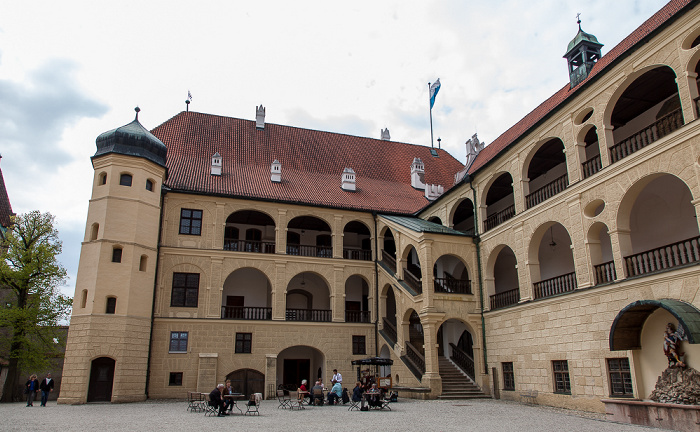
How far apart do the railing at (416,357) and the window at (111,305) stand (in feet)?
38.3

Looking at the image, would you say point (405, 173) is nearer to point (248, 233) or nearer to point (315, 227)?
point (315, 227)

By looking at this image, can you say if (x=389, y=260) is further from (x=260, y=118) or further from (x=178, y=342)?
(x=260, y=118)

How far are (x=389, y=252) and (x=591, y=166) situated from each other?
44.2ft

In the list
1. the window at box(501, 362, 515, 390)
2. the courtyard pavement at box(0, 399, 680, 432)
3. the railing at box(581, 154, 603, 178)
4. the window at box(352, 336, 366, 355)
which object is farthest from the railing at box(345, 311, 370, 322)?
the railing at box(581, 154, 603, 178)

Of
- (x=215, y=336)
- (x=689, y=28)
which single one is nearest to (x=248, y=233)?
(x=215, y=336)

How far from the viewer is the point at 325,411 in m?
15.7

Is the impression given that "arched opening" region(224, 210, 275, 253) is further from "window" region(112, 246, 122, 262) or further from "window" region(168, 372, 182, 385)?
"window" region(168, 372, 182, 385)

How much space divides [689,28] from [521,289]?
30.9ft

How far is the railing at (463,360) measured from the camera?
21453 mm

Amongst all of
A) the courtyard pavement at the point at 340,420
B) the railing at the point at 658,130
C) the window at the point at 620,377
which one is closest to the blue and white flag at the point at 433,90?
the railing at the point at 658,130

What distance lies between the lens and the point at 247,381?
2255 centimetres

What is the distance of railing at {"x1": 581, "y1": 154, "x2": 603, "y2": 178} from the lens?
52.0 feet

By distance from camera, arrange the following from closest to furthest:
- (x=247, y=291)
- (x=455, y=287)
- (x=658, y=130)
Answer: (x=658, y=130) < (x=455, y=287) < (x=247, y=291)

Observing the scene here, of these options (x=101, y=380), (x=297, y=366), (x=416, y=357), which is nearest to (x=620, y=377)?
(x=416, y=357)
